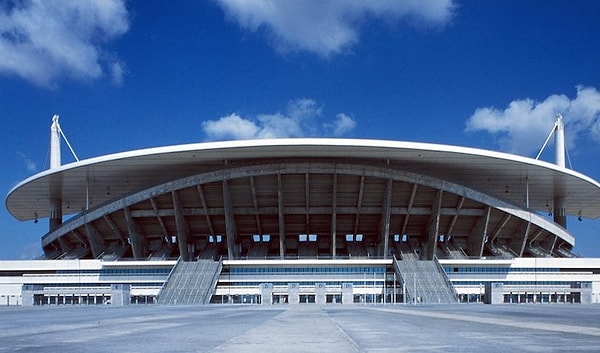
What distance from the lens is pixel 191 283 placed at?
7200 centimetres

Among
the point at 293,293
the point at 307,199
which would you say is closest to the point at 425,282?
the point at 293,293

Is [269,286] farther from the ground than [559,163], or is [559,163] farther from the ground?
[559,163]

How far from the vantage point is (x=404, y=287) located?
2756 inches

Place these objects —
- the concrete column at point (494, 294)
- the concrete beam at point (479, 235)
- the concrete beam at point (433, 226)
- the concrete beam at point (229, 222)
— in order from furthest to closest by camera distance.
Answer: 1. the concrete beam at point (479, 235)
2. the concrete beam at point (433, 226)
3. the concrete beam at point (229, 222)
4. the concrete column at point (494, 294)

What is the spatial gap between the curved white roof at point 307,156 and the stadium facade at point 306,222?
7.9 inches

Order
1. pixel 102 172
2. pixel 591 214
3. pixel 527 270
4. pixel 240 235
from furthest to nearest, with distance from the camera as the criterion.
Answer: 1. pixel 591 214
2. pixel 240 235
3. pixel 527 270
4. pixel 102 172

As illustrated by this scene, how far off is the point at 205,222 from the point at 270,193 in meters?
11.4

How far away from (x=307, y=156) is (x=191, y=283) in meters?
17.7

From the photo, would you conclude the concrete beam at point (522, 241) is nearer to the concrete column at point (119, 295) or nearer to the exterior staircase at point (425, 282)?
the exterior staircase at point (425, 282)

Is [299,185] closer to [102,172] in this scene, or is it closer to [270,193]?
[270,193]

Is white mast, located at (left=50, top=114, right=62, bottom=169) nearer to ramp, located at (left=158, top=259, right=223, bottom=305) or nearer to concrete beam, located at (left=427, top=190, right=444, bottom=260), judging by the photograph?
ramp, located at (left=158, top=259, right=223, bottom=305)

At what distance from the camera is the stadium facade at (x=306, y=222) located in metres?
69.9

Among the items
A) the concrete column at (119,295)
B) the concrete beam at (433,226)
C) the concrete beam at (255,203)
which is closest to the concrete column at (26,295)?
the concrete column at (119,295)

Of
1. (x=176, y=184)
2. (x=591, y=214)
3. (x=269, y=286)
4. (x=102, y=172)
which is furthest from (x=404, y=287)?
(x=591, y=214)
